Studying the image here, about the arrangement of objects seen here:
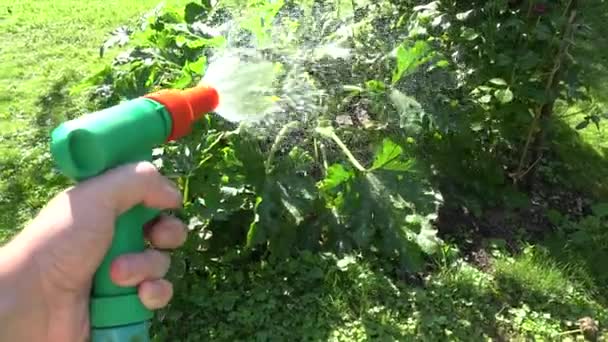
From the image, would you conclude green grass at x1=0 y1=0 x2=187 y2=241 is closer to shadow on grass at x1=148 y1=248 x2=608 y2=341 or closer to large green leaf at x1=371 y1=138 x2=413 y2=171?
shadow on grass at x1=148 y1=248 x2=608 y2=341

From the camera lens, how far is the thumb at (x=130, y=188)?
121 cm

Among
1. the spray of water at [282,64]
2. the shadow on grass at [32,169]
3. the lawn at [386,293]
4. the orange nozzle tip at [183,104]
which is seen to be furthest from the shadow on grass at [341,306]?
the orange nozzle tip at [183,104]

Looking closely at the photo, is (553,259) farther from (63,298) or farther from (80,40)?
(80,40)

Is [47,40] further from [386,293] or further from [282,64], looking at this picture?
[386,293]

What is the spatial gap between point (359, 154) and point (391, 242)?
0.57 metres

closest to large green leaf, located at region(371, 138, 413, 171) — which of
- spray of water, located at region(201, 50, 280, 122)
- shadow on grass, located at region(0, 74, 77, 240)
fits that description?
spray of water, located at region(201, 50, 280, 122)

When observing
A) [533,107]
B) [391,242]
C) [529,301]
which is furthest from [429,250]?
[533,107]

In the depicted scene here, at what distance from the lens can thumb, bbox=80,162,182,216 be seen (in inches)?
47.8

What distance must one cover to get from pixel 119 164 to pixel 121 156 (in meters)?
0.01

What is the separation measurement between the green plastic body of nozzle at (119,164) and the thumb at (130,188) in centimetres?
2

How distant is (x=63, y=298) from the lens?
51.6 inches

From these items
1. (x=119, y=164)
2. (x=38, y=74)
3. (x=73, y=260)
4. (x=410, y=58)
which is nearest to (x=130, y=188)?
(x=119, y=164)

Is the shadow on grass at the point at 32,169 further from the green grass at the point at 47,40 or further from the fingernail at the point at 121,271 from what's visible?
the fingernail at the point at 121,271

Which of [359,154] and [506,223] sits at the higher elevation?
[359,154]
